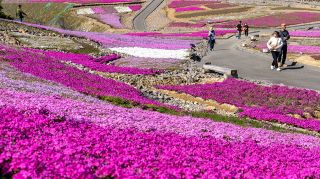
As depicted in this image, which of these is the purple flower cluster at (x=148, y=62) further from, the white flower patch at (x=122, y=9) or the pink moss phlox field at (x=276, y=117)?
the white flower patch at (x=122, y=9)

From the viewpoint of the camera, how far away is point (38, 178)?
31.2 ft

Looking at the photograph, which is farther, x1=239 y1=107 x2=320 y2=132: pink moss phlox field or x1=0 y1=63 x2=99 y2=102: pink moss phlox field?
x1=239 y1=107 x2=320 y2=132: pink moss phlox field

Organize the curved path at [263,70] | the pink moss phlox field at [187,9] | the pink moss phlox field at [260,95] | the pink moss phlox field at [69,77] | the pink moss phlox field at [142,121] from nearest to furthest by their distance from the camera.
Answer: the pink moss phlox field at [142,121], the pink moss phlox field at [69,77], the pink moss phlox field at [260,95], the curved path at [263,70], the pink moss phlox field at [187,9]

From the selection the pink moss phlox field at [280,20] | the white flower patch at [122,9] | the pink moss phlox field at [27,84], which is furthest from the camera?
the white flower patch at [122,9]

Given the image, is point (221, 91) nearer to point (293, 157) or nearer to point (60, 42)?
point (293, 157)

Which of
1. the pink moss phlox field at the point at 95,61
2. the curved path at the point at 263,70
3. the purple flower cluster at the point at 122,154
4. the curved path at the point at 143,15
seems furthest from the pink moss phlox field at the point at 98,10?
the purple flower cluster at the point at 122,154

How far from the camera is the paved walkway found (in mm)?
34469

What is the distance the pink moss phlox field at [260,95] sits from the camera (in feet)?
91.0

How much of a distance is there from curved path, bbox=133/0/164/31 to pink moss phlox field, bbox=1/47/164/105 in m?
74.9

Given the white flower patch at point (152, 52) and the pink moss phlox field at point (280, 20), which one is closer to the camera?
the white flower patch at point (152, 52)

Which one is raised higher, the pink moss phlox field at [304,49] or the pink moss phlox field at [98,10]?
the pink moss phlox field at [98,10]

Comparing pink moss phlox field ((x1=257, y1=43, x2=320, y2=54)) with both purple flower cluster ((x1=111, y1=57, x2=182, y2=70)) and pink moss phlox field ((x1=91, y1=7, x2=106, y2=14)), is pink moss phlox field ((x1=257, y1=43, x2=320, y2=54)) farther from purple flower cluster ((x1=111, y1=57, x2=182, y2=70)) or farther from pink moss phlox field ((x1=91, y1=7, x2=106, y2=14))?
pink moss phlox field ((x1=91, y1=7, x2=106, y2=14))

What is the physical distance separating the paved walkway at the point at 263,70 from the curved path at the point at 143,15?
58.9 meters

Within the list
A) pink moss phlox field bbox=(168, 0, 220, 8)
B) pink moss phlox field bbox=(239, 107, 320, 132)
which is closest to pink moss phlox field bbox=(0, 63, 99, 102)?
pink moss phlox field bbox=(239, 107, 320, 132)
